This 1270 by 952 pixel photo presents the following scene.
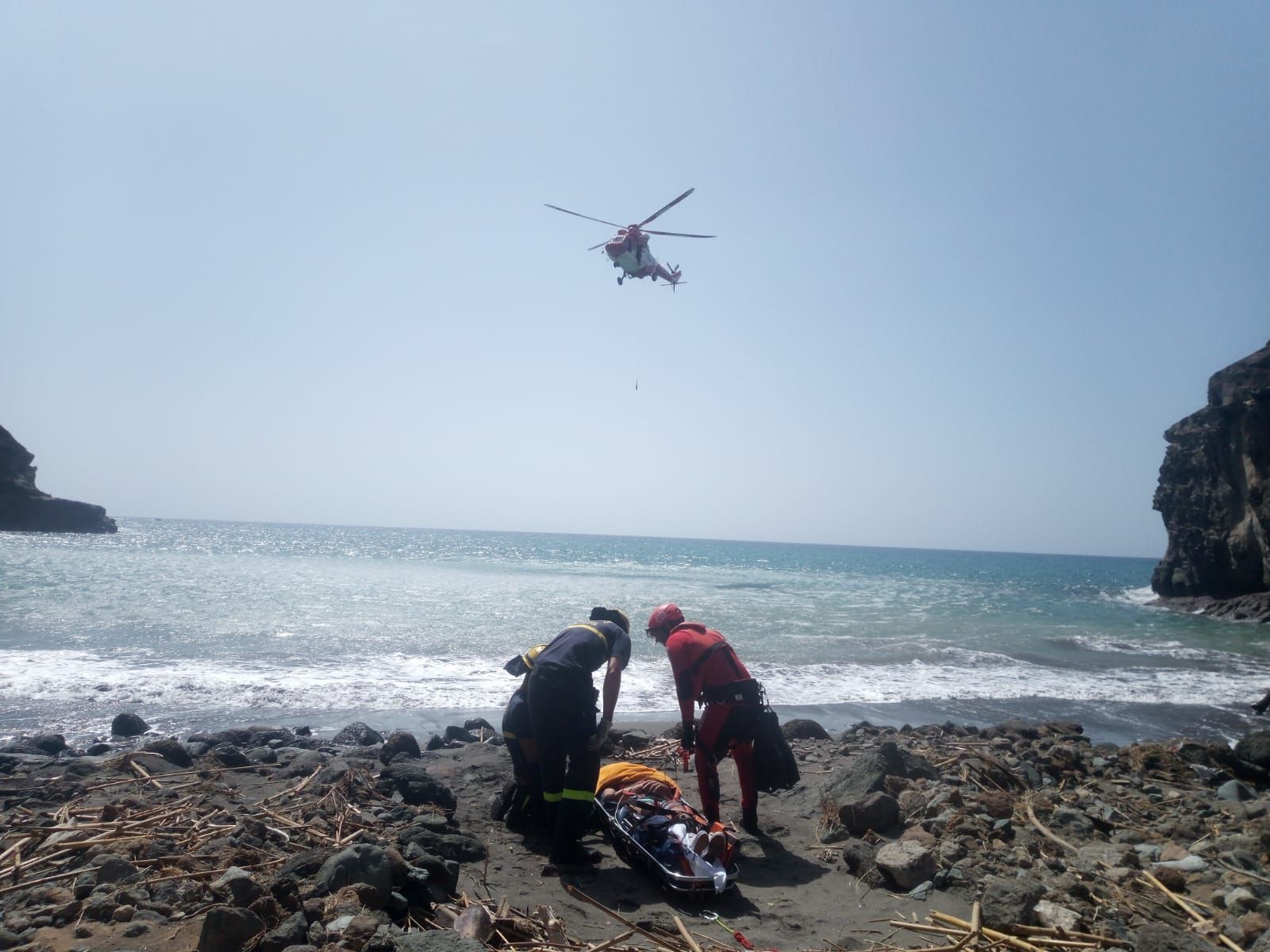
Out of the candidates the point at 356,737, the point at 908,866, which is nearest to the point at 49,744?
the point at 356,737

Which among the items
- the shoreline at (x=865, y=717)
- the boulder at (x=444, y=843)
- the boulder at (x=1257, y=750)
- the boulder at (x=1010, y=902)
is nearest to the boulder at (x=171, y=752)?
the shoreline at (x=865, y=717)

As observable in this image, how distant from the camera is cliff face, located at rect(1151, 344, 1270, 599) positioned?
32.2 m

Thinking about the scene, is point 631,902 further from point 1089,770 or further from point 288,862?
point 1089,770

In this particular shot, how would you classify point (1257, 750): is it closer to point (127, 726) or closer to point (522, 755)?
point (522, 755)

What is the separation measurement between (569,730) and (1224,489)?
4103 cm

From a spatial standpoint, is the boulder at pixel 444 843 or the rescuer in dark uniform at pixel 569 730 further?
the rescuer in dark uniform at pixel 569 730

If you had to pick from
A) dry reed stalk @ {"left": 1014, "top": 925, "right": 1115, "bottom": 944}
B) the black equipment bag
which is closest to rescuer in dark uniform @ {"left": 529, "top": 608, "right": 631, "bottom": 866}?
the black equipment bag

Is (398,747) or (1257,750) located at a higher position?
(1257,750)

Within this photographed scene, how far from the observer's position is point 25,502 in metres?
62.4

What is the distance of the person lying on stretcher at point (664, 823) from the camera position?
4.62m

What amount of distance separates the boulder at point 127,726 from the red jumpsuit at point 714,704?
8.19 metres

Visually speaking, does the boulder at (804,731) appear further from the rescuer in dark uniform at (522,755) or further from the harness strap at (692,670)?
the rescuer in dark uniform at (522,755)

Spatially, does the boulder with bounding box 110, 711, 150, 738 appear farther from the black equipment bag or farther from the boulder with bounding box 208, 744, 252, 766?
the black equipment bag

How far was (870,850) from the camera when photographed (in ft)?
17.0
